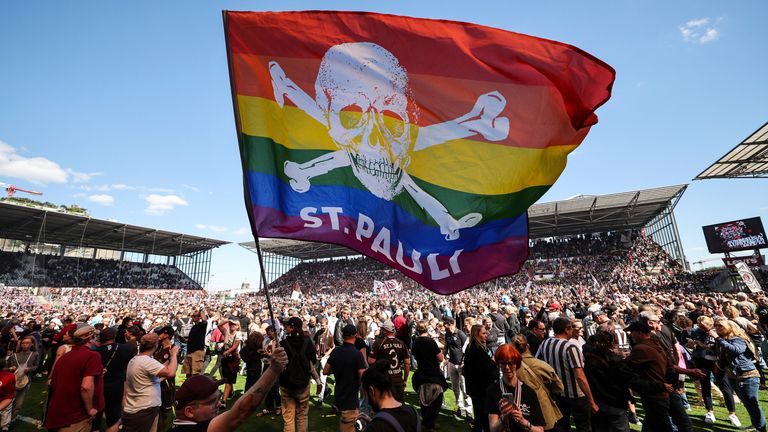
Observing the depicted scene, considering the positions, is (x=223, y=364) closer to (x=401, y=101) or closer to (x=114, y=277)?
(x=401, y=101)

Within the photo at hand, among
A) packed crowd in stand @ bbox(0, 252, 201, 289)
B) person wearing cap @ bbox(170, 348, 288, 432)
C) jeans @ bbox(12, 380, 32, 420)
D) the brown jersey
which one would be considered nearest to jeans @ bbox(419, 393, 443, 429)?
the brown jersey

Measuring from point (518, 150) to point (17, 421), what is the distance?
31.6ft

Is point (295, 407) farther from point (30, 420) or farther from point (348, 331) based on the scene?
point (30, 420)

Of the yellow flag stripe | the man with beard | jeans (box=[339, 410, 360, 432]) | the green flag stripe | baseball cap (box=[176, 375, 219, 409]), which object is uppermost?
the yellow flag stripe

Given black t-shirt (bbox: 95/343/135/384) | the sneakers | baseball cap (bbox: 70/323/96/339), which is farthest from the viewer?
the sneakers

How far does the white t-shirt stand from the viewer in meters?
4.38

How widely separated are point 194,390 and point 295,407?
3.31 metres

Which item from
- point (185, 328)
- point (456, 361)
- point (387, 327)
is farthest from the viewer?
point (185, 328)

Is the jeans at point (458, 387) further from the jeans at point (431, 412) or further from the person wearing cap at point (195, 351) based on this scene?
the person wearing cap at point (195, 351)

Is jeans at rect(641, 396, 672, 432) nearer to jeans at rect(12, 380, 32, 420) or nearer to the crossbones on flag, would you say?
the crossbones on flag

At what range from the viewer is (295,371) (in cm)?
509

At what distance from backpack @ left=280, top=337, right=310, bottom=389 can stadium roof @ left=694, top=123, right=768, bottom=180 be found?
24920 millimetres

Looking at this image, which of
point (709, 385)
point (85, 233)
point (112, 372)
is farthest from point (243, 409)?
point (85, 233)

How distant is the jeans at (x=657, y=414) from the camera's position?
4.39m
